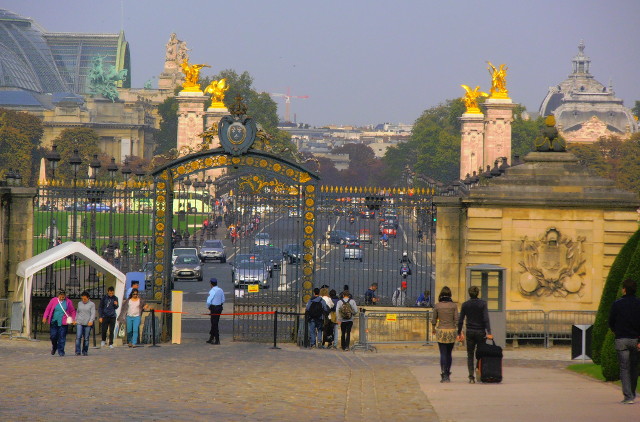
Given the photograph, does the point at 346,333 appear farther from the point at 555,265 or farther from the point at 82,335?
the point at 82,335

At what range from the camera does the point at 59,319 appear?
2502 centimetres

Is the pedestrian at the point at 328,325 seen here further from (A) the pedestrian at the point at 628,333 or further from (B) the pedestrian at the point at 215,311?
(A) the pedestrian at the point at 628,333

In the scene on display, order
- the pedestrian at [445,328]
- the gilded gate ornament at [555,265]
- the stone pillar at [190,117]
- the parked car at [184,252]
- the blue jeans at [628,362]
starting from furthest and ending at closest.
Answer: the stone pillar at [190,117], the parked car at [184,252], the gilded gate ornament at [555,265], the pedestrian at [445,328], the blue jeans at [628,362]

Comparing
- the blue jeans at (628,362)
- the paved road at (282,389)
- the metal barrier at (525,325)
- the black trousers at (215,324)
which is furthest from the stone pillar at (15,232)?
the blue jeans at (628,362)

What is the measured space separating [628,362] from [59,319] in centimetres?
1086

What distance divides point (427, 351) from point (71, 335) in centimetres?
751

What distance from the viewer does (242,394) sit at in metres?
19.2

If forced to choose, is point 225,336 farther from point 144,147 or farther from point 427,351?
point 144,147

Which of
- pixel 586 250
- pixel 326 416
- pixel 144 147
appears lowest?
pixel 326 416

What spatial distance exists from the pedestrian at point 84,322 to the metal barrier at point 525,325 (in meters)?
7.65

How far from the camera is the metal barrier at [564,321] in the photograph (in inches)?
1076

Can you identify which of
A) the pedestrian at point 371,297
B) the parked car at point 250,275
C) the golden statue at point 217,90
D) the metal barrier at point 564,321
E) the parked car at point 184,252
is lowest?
the metal barrier at point 564,321

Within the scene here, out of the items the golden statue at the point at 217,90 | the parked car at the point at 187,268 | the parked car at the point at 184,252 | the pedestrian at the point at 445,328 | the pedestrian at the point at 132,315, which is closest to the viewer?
the pedestrian at the point at 445,328

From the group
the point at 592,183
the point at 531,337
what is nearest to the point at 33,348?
the point at 531,337
